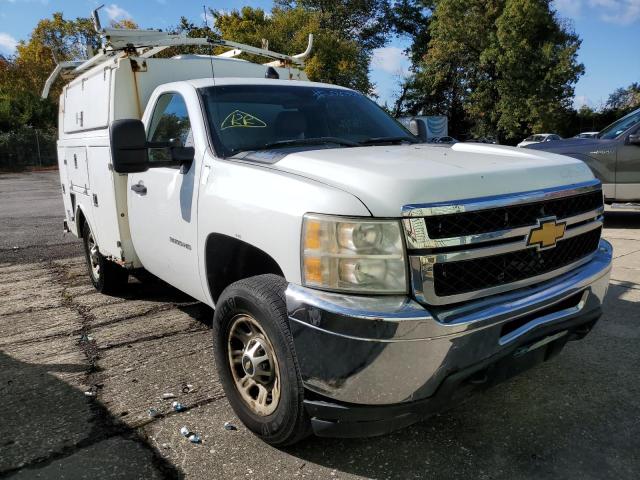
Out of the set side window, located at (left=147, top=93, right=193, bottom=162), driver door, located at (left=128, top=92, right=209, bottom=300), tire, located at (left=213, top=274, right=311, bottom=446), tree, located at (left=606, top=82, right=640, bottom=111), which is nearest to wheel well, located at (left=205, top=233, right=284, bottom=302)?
driver door, located at (left=128, top=92, right=209, bottom=300)

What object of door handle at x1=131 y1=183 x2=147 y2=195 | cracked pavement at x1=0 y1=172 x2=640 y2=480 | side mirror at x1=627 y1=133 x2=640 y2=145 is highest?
side mirror at x1=627 y1=133 x2=640 y2=145

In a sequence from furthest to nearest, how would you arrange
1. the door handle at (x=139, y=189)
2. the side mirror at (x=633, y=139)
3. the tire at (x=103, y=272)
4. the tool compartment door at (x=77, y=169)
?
the side mirror at (x=633, y=139) < the tire at (x=103, y=272) < the tool compartment door at (x=77, y=169) < the door handle at (x=139, y=189)

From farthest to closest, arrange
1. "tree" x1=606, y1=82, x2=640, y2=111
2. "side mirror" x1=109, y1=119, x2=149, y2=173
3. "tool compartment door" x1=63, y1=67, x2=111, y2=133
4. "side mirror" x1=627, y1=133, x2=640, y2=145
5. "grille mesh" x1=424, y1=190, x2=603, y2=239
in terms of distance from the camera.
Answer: "tree" x1=606, y1=82, x2=640, y2=111 < "side mirror" x1=627, y1=133, x2=640, y2=145 < "tool compartment door" x1=63, y1=67, x2=111, y2=133 < "side mirror" x1=109, y1=119, x2=149, y2=173 < "grille mesh" x1=424, y1=190, x2=603, y2=239

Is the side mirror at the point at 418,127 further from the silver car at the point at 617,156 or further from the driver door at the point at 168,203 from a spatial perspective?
the silver car at the point at 617,156

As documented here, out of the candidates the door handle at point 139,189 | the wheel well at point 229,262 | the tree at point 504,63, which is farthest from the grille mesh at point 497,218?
the tree at point 504,63

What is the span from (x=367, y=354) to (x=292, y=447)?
89cm

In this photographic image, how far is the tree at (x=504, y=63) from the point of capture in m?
32.2

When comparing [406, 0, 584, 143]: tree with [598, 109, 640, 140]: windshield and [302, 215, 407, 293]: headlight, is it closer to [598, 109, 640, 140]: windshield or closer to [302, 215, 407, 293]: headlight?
[598, 109, 640, 140]: windshield

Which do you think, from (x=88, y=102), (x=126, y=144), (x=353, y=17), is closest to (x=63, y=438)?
(x=126, y=144)

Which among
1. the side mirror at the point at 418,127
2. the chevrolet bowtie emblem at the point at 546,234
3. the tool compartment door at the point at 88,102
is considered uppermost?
the tool compartment door at the point at 88,102

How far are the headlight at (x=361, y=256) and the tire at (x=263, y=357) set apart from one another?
351mm

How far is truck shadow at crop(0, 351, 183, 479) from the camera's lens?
8.31 ft

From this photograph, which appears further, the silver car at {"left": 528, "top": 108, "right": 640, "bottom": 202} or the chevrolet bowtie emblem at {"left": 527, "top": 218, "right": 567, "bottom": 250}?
the silver car at {"left": 528, "top": 108, "right": 640, "bottom": 202}

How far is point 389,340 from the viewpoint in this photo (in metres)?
2.06
